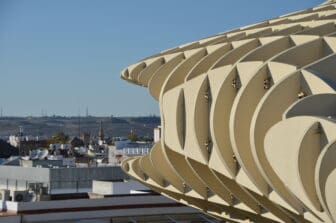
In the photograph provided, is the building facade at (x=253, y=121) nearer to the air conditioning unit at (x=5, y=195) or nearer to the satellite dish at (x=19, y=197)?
the satellite dish at (x=19, y=197)

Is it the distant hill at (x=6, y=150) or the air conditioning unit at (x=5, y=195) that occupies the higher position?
the distant hill at (x=6, y=150)

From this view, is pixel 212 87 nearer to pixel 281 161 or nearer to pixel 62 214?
pixel 281 161

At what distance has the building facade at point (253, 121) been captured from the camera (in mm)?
15055

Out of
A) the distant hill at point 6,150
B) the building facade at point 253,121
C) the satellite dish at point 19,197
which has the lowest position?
the satellite dish at point 19,197

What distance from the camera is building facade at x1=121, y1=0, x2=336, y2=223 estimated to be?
15055mm

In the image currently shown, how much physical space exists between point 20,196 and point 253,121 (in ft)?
71.9

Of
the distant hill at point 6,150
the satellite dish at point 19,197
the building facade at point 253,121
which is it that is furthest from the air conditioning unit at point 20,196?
the distant hill at point 6,150

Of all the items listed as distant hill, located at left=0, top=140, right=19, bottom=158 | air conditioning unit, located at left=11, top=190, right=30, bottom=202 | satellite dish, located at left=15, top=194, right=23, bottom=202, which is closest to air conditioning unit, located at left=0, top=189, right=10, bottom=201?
air conditioning unit, located at left=11, top=190, right=30, bottom=202

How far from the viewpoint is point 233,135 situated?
17438mm

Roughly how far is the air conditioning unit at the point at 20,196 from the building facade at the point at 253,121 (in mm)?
12532

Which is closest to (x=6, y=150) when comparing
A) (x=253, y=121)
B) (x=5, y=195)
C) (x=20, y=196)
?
(x=5, y=195)

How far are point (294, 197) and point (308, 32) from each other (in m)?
4.62

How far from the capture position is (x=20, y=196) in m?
36.5

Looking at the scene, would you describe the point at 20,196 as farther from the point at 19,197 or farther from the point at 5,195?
the point at 5,195
